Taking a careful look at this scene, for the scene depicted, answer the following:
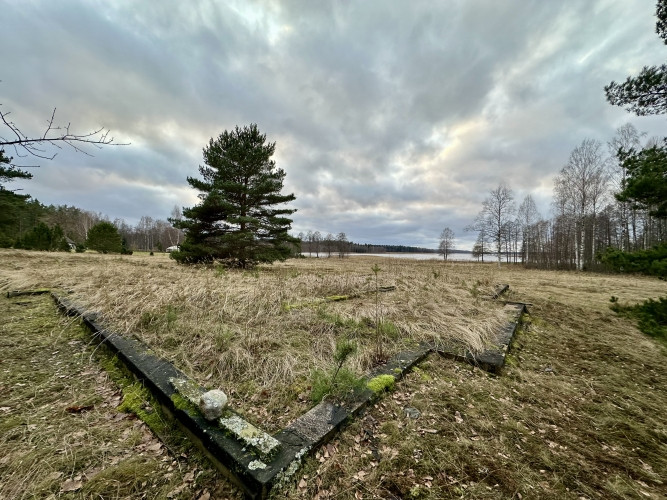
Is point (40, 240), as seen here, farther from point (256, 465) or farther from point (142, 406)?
point (256, 465)

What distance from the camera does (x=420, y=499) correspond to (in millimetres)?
1436

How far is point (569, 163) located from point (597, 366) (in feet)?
70.6

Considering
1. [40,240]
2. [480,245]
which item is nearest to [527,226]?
[480,245]

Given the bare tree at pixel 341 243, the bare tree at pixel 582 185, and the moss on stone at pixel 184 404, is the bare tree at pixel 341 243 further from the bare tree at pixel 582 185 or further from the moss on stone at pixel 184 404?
the moss on stone at pixel 184 404

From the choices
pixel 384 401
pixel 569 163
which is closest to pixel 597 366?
pixel 384 401

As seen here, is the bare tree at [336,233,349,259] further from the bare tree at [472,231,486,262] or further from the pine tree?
the pine tree

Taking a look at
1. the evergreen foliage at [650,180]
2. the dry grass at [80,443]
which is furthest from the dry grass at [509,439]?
the evergreen foliage at [650,180]

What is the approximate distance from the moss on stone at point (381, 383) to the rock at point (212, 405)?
50.4 inches

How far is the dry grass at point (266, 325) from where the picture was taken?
2467mm

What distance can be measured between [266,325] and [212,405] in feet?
6.50

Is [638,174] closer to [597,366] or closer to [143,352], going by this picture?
[597,366]

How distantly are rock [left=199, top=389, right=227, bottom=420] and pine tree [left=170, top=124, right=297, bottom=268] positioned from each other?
357 inches

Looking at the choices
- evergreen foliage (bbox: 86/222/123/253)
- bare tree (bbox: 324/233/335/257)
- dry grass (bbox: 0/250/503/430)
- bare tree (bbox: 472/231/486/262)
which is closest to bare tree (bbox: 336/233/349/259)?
bare tree (bbox: 324/233/335/257)

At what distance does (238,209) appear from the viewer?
10812 millimetres
